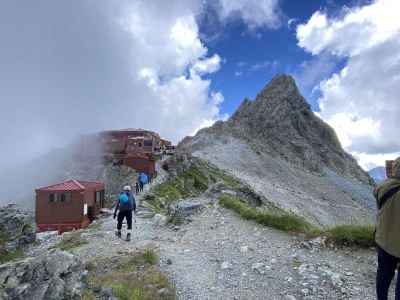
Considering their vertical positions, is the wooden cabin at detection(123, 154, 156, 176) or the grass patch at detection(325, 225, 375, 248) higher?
the wooden cabin at detection(123, 154, 156, 176)

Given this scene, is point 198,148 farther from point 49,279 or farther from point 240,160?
point 49,279

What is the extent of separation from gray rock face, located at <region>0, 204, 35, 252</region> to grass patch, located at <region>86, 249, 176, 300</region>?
40.1ft

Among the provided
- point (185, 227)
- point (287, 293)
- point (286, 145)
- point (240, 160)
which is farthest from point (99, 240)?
point (286, 145)

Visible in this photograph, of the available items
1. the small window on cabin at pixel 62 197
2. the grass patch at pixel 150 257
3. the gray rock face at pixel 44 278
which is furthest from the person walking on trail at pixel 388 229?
the small window on cabin at pixel 62 197

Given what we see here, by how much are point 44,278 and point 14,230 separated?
16.0 m

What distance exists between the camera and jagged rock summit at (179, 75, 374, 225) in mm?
75438

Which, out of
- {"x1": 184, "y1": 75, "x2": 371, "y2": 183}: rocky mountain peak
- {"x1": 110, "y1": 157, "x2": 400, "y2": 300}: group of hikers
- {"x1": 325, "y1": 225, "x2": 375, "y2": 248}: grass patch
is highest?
{"x1": 184, "y1": 75, "x2": 371, "y2": 183}: rocky mountain peak

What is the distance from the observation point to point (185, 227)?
608 inches

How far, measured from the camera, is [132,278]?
30.3 feet

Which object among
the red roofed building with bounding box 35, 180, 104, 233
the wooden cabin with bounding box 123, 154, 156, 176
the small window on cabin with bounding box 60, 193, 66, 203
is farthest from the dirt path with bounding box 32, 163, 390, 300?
the wooden cabin with bounding box 123, 154, 156, 176

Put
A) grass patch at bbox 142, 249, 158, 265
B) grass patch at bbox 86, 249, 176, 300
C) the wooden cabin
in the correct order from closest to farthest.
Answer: grass patch at bbox 86, 249, 176, 300 → grass patch at bbox 142, 249, 158, 265 → the wooden cabin

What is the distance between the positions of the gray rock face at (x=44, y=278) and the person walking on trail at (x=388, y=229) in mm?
6386

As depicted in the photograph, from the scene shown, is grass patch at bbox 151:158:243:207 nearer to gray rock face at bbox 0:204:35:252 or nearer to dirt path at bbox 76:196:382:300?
gray rock face at bbox 0:204:35:252

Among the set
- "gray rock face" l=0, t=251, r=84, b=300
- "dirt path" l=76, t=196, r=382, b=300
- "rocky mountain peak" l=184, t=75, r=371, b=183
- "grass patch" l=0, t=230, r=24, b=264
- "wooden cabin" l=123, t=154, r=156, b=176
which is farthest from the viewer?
"rocky mountain peak" l=184, t=75, r=371, b=183
